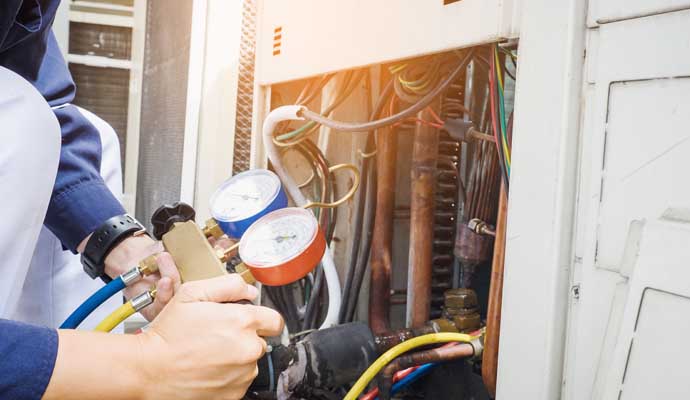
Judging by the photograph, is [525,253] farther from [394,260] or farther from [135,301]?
[394,260]

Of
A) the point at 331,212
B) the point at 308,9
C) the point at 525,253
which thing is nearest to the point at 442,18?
the point at 525,253

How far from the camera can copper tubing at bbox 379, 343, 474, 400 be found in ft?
3.52

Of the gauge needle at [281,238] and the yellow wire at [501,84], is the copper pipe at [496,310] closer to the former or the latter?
the yellow wire at [501,84]

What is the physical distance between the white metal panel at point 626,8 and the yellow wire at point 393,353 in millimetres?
576

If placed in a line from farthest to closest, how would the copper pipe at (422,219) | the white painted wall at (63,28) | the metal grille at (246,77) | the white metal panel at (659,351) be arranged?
the white painted wall at (63,28)
the metal grille at (246,77)
the copper pipe at (422,219)
the white metal panel at (659,351)

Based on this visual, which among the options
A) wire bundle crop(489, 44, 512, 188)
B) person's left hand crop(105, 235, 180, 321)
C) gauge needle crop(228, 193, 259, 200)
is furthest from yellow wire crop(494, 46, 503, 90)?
person's left hand crop(105, 235, 180, 321)

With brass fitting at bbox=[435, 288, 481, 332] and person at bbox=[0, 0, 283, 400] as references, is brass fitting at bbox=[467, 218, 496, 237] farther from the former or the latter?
person at bbox=[0, 0, 283, 400]

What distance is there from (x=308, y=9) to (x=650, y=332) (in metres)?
0.97

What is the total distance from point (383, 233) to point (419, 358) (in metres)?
0.39

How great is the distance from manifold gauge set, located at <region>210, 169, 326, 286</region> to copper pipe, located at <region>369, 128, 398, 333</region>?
288mm

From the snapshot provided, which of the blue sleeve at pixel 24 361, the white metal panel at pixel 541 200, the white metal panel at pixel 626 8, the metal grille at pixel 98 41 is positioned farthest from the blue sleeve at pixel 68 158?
the metal grille at pixel 98 41

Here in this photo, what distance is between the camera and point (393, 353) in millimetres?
1045

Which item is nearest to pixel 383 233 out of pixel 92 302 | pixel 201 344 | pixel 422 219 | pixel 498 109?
pixel 422 219

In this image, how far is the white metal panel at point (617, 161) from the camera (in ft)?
1.96
